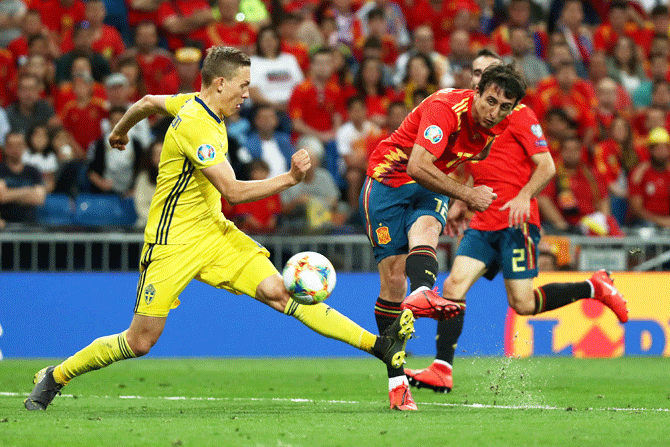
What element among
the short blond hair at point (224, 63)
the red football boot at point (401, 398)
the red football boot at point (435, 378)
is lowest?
the red football boot at point (435, 378)

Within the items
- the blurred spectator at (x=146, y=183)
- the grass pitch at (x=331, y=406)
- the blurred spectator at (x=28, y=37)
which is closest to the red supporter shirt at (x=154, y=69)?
the blurred spectator at (x=28, y=37)

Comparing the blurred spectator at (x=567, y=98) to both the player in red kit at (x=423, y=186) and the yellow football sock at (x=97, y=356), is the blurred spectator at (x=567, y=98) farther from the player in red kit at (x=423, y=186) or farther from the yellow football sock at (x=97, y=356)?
the yellow football sock at (x=97, y=356)

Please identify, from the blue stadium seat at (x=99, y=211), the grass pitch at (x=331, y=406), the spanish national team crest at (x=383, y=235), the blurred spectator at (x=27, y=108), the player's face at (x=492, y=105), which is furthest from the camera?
the blurred spectator at (x=27, y=108)

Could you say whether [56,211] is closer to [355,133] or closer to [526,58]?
[355,133]

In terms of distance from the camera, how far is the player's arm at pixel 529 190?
25.7 ft

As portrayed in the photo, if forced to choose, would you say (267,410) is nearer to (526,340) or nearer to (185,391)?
(185,391)

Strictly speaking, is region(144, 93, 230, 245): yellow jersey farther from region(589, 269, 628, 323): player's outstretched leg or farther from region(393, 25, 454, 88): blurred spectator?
region(393, 25, 454, 88): blurred spectator

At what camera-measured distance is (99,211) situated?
1221cm

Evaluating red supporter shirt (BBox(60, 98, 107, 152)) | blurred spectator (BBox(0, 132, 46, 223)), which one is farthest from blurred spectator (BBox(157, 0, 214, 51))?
blurred spectator (BBox(0, 132, 46, 223))

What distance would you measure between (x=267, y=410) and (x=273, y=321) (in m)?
5.38

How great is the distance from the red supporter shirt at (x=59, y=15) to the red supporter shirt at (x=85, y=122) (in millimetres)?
2081

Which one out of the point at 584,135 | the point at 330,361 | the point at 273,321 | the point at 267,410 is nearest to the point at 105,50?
the point at 273,321

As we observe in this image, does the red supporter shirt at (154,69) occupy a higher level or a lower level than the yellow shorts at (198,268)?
higher

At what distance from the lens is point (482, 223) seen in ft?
27.5
